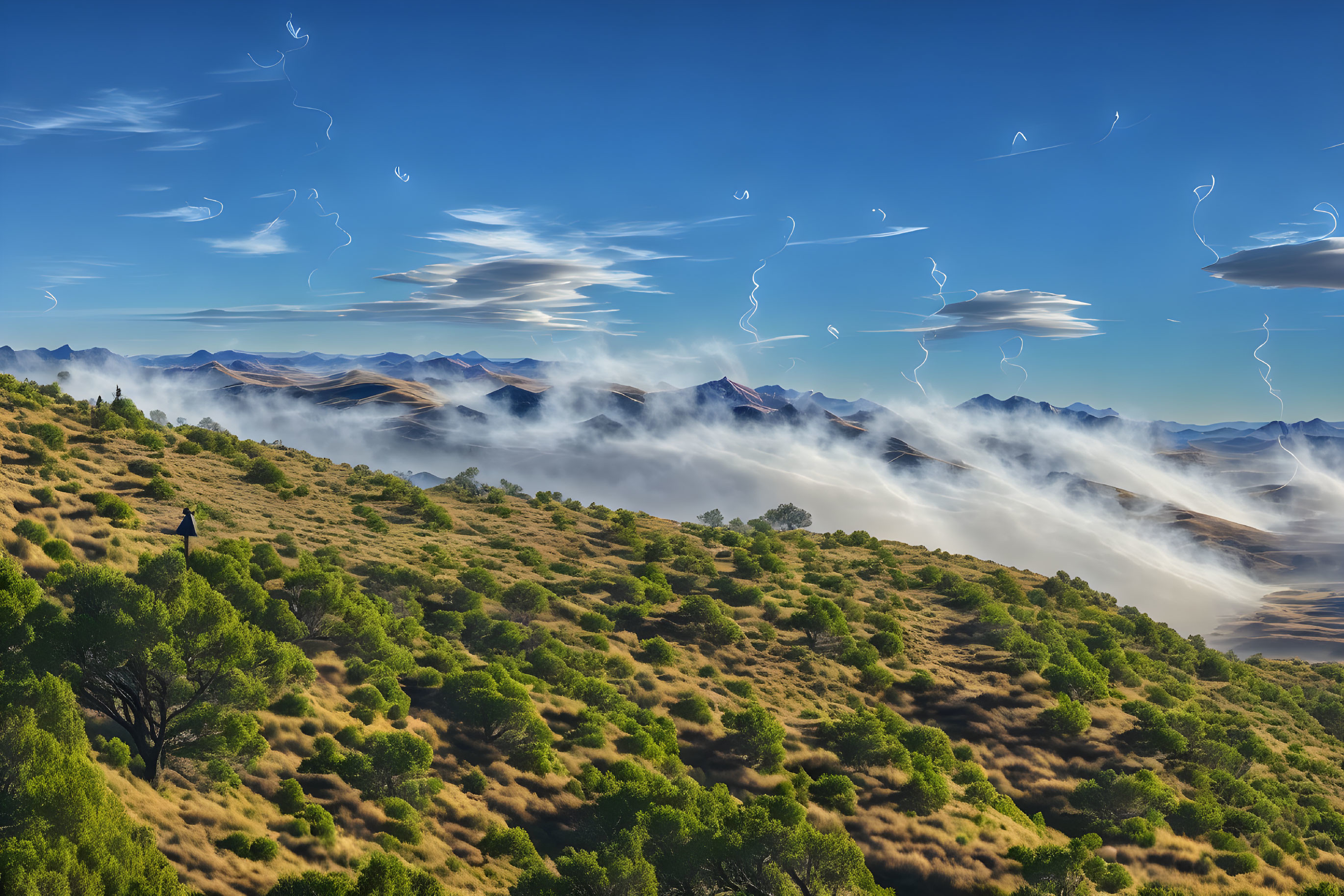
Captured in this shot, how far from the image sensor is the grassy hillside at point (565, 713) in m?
24.2

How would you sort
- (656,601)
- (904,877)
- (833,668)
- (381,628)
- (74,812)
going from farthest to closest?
(656,601) < (833,668) < (381,628) < (904,877) < (74,812)

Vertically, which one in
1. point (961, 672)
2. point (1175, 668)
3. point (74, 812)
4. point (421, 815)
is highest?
point (1175, 668)

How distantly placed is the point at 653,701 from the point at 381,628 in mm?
16793

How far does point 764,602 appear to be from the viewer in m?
63.9

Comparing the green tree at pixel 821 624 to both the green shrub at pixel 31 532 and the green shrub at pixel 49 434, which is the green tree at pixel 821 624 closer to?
the green shrub at pixel 31 532

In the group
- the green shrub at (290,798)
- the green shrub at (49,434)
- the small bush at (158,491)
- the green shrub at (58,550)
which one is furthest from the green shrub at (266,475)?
the green shrub at (290,798)

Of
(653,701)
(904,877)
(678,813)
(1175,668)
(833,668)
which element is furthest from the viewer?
(1175,668)

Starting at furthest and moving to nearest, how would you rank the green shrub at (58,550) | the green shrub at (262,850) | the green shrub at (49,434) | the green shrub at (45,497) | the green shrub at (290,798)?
the green shrub at (49,434) → the green shrub at (45,497) → the green shrub at (58,550) → the green shrub at (290,798) → the green shrub at (262,850)

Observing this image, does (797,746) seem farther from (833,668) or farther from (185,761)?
(185,761)

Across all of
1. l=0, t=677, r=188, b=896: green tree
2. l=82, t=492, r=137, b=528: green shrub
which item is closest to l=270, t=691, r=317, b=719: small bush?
l=0, t=677, r=188, b=896: green tree

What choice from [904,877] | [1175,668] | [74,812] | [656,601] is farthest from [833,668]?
[74,812]

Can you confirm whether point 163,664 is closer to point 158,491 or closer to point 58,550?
point 58,550

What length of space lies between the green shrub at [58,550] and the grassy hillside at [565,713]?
0.38 feet

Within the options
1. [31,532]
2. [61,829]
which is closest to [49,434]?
[31,532]
